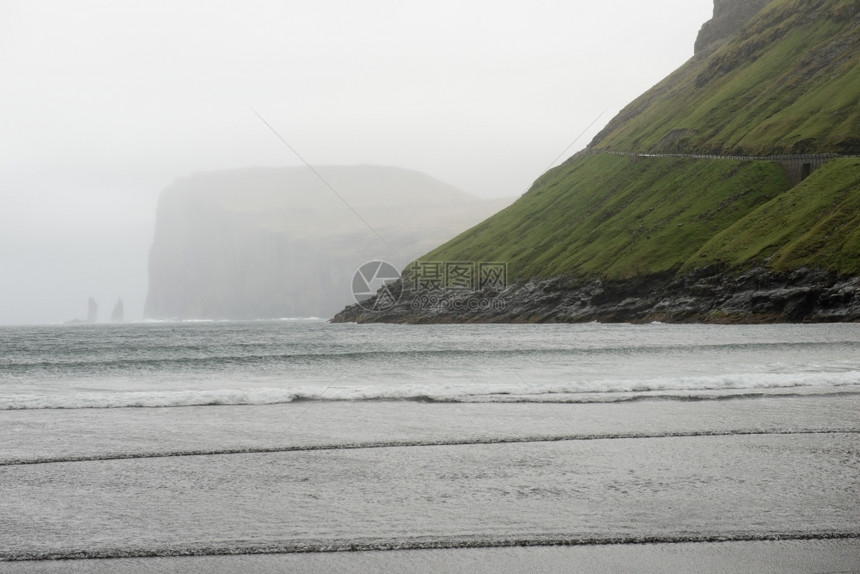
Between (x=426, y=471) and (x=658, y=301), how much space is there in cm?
13990

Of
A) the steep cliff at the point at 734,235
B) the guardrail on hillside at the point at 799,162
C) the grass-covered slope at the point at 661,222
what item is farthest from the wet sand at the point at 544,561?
the guardrail on hillside at the point at 799,162

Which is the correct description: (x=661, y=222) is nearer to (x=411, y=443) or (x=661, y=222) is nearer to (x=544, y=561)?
(x=411, y=443)

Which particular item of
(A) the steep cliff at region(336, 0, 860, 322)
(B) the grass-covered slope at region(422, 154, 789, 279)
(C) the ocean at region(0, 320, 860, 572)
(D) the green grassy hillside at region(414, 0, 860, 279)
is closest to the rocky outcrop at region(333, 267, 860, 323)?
(A) the steep cliff at region(336, 0, 860, 322)

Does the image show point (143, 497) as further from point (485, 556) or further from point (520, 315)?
point (520, 315)

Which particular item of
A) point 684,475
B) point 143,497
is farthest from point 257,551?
point 684,475

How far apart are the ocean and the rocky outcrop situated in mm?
98121

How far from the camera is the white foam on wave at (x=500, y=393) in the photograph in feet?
70.9

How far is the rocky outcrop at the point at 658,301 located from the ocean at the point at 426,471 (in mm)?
98121

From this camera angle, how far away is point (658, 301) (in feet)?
467

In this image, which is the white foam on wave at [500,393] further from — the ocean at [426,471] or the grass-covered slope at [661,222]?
the grass-covered slope at [661,222]

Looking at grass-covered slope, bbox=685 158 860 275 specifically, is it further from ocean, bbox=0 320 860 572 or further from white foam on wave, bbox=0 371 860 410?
ocean, bbox=0 320 860 572

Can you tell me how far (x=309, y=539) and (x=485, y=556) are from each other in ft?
6.89

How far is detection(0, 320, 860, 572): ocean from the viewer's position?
25.3 feet

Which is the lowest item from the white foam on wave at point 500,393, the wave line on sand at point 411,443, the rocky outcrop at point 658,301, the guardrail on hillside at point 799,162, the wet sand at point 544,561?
the white foam on wave at point 500,393
